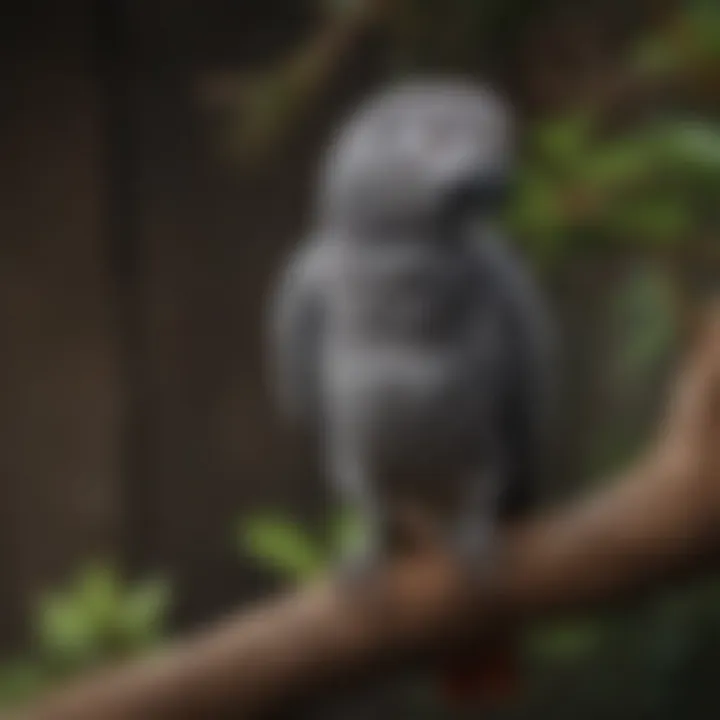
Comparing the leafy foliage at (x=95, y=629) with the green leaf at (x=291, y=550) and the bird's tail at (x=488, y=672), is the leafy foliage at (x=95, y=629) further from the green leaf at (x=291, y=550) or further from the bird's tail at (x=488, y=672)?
the bird's tail at (x=488, y=672)

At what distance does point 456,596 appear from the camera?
2.61ft

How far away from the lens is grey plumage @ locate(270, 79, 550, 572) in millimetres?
750

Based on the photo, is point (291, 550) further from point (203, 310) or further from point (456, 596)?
point (203, 310)

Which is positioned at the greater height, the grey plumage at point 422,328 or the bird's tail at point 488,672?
the grey plumage at point 422,328

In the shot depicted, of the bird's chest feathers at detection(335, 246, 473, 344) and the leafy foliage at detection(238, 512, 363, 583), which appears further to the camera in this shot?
the leafy foliage at detection(238, 512, 363, 583)

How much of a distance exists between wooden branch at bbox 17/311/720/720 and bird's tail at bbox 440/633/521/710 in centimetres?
5

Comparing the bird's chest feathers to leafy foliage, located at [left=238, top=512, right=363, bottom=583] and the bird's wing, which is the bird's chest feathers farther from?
leafy foliage, located at [left=238, top=512, right=363, bottom=583]

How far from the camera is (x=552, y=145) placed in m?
0.81

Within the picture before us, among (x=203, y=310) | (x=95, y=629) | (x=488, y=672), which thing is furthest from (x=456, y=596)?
(x=203, y=310)

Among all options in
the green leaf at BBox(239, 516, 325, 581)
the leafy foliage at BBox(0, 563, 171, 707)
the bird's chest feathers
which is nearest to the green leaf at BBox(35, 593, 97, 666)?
the leafy foliage at BBox(0, 563, 171, 707)

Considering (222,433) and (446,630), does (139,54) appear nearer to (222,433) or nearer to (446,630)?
(222,433)

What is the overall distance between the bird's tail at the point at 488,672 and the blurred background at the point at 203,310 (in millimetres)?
111

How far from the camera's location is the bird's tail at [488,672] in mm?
854

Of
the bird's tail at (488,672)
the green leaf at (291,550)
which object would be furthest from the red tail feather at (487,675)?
A: the green leaf at (291,550)
